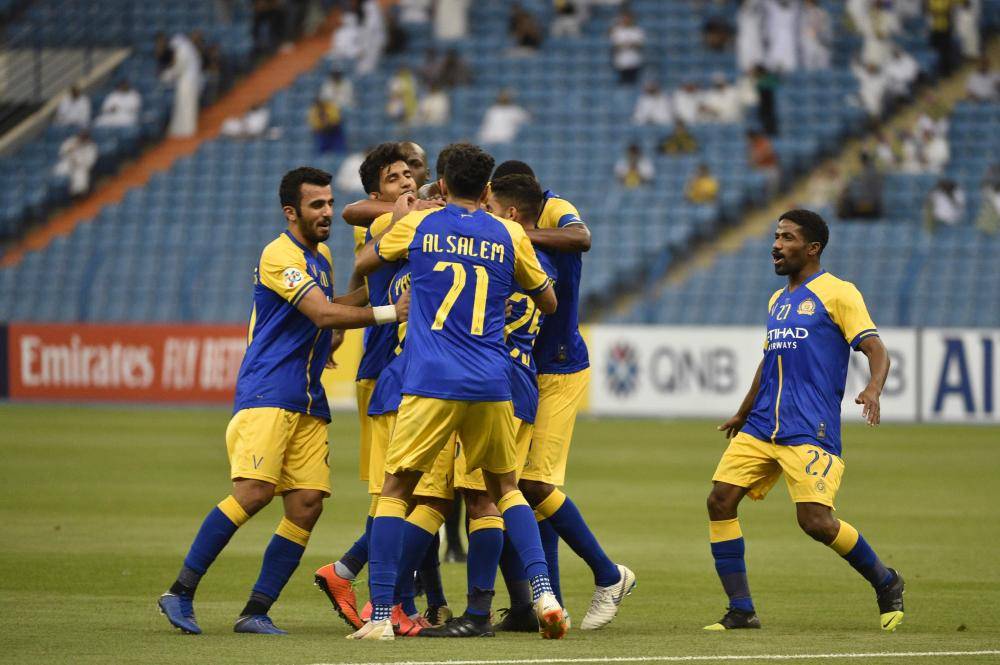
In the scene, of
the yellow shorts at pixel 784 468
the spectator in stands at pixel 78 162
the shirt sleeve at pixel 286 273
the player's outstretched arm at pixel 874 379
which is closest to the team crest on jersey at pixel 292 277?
the shirt sleeve at pixel 286 273

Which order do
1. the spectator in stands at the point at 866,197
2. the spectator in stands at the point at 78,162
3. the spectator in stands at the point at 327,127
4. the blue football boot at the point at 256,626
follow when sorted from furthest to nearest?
the spectator in stands at the point at 78,162 → the spectator in stands at the point at 327,127 → the spectator in stands at the point at 866,197 → the blue football boot at the point at 256,626

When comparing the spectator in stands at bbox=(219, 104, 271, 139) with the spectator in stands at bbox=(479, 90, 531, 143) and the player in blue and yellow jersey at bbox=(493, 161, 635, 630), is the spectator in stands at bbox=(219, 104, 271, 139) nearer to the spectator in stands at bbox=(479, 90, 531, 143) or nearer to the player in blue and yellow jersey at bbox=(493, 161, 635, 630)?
the spectator in stands at bbox=(479, 90, 531, 143)

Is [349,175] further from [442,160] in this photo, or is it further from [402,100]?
[442,160]

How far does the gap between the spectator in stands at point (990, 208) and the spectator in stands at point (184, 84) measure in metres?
15.1

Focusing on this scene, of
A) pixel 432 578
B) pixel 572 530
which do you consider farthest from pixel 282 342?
pixel 572 530

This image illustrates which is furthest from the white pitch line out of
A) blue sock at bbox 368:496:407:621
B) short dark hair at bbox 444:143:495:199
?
short dark hair at bbox 444:143:495:199

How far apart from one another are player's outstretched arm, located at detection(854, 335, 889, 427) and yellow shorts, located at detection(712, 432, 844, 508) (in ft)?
1.15

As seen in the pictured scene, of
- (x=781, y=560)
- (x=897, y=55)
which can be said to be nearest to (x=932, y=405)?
(x=897, y=55)

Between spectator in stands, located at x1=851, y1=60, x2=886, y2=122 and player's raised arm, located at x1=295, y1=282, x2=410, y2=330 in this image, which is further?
spectator in stands, located at x1=851, y1=60, x2=886, y2=122

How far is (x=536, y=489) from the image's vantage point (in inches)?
337

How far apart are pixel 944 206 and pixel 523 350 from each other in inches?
817

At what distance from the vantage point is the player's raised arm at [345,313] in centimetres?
779

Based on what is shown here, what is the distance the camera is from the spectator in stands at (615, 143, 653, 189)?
96.8 feet

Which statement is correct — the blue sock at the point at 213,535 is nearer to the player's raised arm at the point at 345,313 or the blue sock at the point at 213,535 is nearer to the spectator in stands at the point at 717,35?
the player's raised arm at the point at 345,313
